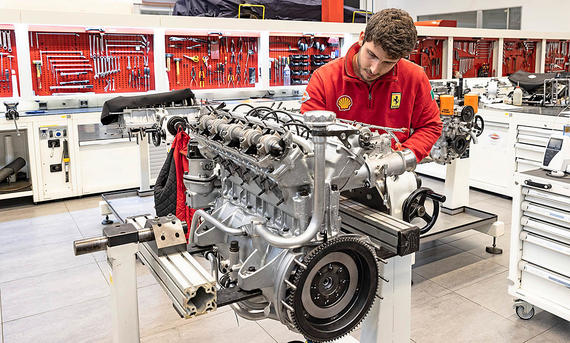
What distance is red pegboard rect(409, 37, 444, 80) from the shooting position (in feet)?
25.8

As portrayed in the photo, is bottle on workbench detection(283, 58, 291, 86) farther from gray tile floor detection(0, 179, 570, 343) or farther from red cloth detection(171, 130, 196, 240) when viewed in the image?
red cloth detection(171, 130, 196, 240)

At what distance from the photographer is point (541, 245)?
8.60 feet

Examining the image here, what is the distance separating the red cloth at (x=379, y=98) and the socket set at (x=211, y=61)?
425 centimetres

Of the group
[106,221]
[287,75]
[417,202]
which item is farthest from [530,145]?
[106,221]

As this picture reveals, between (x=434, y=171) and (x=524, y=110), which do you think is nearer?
(x=524, y=110)

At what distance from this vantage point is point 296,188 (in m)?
1.40

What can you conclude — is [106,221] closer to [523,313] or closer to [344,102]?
[344,102]

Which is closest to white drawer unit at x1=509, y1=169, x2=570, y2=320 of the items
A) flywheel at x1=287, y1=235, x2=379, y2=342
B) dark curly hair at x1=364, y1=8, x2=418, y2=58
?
dark curly hair at x1=364, y1=8, x2=418, y2=58

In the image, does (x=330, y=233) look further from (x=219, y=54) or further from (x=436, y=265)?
(x=219, y=54)

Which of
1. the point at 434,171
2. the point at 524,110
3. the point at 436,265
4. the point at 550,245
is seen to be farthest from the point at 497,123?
the point at 550,245

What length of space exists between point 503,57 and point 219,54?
17.9 feet

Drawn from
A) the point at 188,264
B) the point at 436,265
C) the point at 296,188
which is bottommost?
the point at 436,265

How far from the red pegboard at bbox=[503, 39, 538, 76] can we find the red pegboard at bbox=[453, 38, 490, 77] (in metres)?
0.46

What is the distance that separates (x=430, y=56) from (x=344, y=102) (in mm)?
6443
